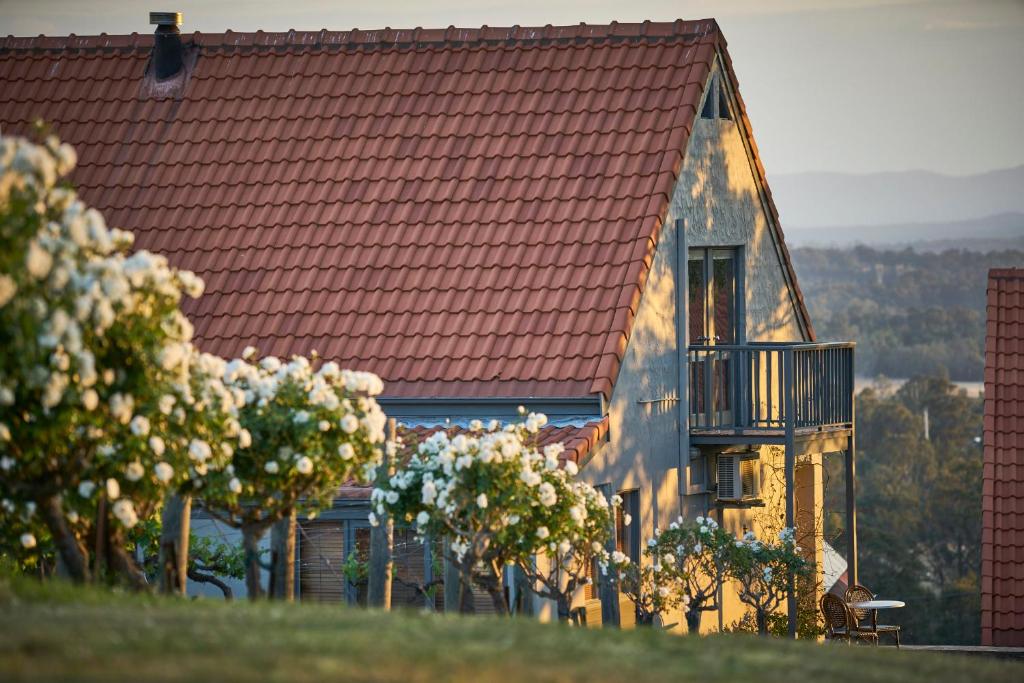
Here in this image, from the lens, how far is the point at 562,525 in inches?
574

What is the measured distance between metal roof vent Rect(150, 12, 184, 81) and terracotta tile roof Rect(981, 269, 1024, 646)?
1165cm

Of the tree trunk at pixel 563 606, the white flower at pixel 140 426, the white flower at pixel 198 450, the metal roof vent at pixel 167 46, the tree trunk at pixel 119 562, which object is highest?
the metal roof vent at pixel 167 46

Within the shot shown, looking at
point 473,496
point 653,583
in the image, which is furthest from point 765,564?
point 473,496

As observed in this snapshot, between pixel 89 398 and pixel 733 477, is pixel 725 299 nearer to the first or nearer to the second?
pixel 733 477

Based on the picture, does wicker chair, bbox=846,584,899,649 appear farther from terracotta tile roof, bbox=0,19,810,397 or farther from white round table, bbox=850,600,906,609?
terracotta tile roof, bbox=0,19,810,397

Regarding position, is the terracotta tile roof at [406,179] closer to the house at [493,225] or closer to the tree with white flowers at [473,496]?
the house at [493,225]

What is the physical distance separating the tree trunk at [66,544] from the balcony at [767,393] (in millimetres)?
9701

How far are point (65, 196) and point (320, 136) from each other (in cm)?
1164

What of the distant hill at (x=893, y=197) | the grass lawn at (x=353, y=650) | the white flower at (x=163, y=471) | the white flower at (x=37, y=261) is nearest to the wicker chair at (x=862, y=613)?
the grass lawn at (x=353, y=650)

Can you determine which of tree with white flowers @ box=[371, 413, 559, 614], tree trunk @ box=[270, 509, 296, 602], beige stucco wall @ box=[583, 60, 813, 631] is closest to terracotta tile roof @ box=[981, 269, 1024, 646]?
beige stucco wall @ box=[583, 60, 813, 631]

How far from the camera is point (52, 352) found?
1088 centimetres

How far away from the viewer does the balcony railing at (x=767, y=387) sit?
68.9ft

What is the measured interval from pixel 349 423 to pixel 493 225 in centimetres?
797

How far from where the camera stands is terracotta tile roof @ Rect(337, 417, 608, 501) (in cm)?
1749
